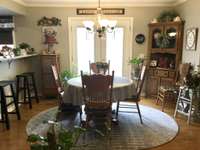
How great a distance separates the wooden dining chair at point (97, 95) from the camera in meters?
2.97

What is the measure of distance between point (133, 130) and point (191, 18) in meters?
2.76

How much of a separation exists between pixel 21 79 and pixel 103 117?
2708mm

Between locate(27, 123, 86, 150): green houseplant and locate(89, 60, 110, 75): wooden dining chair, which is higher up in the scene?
locate(89, 60, 110, 75): wooden dining chair

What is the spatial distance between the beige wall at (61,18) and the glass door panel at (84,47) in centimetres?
35

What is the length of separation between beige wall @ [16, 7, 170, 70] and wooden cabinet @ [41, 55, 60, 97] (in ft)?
1.69

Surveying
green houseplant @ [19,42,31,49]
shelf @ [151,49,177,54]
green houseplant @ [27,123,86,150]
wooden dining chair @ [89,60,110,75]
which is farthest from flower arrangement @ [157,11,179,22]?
green houseplant @ [27,123,86,150]

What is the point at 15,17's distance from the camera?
539 cm

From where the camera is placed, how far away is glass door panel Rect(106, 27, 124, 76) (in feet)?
18.1

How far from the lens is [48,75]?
5.30 m

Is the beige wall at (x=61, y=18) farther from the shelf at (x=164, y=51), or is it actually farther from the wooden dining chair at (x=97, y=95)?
the wooden dining chair at (x=97, y=95)

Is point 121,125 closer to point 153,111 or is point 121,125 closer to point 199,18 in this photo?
point 153,111

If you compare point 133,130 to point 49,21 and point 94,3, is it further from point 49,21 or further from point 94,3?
point 49,21

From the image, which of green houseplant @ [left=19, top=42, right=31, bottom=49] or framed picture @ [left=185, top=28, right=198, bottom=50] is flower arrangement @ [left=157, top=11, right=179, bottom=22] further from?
green houseplant @ [left=19, top=42, right=31, bottom=49]

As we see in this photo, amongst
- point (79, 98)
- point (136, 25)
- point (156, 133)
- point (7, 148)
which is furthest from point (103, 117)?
point (136, 25)
